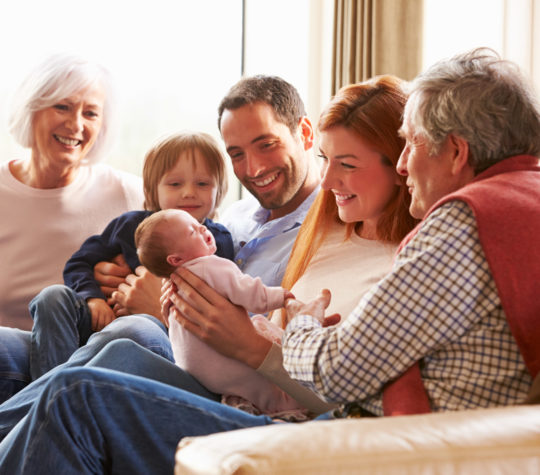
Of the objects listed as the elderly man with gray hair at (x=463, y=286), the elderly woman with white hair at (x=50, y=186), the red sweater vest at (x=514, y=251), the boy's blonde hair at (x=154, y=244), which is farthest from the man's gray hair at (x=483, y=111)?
the elderly woman with white hair at (x=50, y=186)

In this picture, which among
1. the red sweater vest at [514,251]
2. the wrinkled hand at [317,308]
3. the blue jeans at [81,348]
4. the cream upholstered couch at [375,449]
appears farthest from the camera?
the blue jeans at [81,348]

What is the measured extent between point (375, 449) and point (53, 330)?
1520mm

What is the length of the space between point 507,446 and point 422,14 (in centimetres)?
284

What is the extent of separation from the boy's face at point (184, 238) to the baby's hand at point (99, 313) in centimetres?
64

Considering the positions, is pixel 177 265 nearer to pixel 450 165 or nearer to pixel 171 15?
pixel 450 165

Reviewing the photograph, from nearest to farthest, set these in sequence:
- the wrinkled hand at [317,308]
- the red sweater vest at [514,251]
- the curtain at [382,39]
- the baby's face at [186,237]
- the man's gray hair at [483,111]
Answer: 1. the red sweater vest at [514,251]
2. the man's gray hair at [483,111]
3. the wrinkled hand at [317,308]
4. the baby's face at [186,237]
5. the curtain at [382,39]

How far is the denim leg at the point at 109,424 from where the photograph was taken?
1331 millimetres

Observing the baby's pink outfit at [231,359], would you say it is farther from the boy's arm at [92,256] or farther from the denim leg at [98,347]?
the boy's arm at [92,256]

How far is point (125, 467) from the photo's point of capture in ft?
4.46

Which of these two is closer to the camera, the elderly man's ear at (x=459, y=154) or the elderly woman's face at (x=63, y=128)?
the elderly man's ear at (x=459, y=154)

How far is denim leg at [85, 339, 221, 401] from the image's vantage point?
5.58 ft

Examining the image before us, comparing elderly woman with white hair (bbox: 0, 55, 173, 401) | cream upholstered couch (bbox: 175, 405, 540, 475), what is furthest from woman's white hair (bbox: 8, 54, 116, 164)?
cream upholstered couch (bbox: 175, 405, 540, 475)

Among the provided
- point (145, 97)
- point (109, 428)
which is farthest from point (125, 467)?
point (145, 97)

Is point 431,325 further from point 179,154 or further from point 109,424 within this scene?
point 179,154
